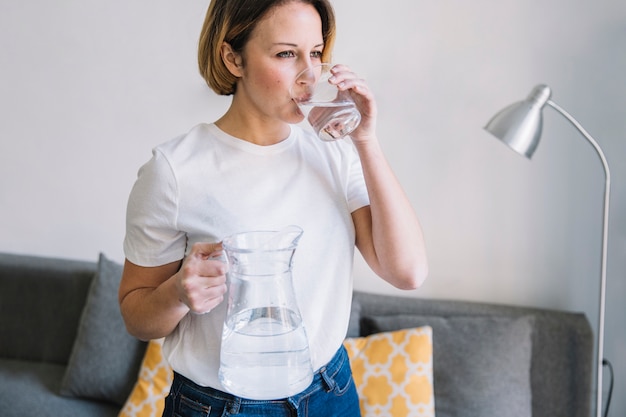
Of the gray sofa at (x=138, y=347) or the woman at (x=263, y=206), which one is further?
the gray sofa at (x=138, y=347)

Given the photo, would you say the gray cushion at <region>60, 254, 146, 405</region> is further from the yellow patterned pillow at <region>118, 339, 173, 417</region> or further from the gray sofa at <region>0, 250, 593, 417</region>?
the yellow patterned pillow at <region>118, 339, 173, 417</region>

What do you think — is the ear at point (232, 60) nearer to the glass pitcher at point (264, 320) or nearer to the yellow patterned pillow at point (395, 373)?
the glass pitcher at point (264, 320)

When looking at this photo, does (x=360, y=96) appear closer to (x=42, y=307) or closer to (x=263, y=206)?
(x=263, y=206)

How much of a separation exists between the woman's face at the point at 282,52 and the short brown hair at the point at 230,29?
2 cm

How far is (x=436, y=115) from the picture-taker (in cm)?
250

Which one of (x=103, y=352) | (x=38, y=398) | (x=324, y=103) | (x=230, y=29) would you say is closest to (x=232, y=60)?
(x=230, y=29)

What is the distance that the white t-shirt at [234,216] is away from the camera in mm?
1181

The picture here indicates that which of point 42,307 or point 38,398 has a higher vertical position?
point 42,307

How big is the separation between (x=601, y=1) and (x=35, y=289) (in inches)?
87.6

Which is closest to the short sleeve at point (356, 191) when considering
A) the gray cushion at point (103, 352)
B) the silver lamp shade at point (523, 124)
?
the silver lamp shade at point (523, 124)

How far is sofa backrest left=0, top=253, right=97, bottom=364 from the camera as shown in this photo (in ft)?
9.20

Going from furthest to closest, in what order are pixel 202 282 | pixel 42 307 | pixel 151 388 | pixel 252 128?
pixel 42 307
pixel 151 388
pixel 252 128
pixel 202 282

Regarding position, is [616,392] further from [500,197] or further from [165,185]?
[165,185]

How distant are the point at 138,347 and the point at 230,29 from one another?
5.43ft
